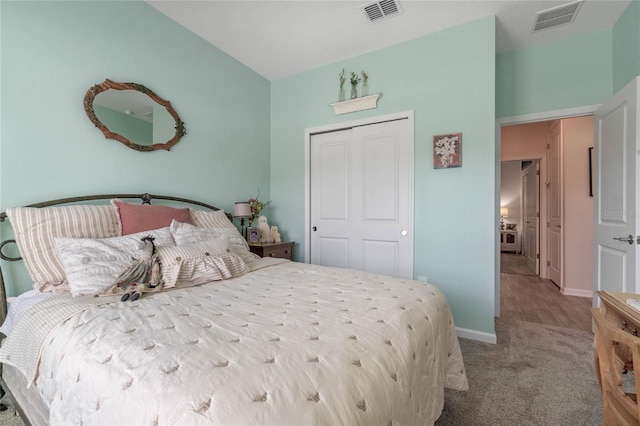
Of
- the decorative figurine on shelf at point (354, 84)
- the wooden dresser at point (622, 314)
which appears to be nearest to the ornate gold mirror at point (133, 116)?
the decorative figurine on shelf at point (354, 84)

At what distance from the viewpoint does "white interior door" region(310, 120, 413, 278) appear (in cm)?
304

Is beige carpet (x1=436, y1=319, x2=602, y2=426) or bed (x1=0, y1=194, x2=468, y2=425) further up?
bed (x1=0, y1=194, x2=468, y2=425)

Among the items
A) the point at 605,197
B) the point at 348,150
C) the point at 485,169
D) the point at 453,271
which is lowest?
the point at 453,271

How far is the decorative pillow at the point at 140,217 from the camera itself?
1.93 metres

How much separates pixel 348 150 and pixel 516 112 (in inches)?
73.5

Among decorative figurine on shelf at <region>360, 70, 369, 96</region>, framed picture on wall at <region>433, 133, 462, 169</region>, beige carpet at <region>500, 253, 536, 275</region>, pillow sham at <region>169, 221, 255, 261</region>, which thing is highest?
decorative figurine on shelf at <region>360, 70, 369, 96</region>

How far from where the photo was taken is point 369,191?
3.27m

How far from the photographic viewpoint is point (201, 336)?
1.01m

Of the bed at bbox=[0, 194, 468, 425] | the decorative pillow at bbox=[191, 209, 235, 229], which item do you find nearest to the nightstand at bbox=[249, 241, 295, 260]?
the decorative pillow at bbox=[191, 209, 235, 229]

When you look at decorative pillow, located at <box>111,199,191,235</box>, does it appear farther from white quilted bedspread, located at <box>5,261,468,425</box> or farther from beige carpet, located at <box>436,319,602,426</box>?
beige carpet, located at <box>436,319,602,426</box>

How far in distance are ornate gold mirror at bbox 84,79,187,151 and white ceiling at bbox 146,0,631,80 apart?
0.86 metres

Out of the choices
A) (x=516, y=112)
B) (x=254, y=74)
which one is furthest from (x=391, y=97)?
(x=254, y=74)

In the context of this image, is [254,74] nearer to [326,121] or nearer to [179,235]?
[326,121]

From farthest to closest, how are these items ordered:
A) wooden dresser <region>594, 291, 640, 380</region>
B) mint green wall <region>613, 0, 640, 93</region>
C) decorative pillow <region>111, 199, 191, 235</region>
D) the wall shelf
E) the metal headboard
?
the wall shelf
mint green wall <region>613, 0, 640, 93</region>
decorative pillow <region>111, 199, 191, 235</region>
the metal headboard
wooden dresser <region>594, 291, 640, 380</region>
